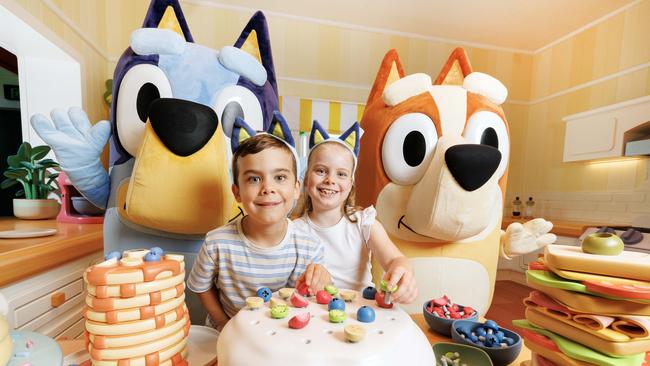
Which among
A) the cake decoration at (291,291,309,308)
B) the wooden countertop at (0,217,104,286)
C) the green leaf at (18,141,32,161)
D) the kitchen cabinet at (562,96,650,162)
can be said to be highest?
the kitchen cabinet at (562,96,650,162)

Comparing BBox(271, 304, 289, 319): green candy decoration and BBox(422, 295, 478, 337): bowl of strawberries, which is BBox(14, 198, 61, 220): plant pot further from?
BBox(422, 295, 478, 337): bowl of strawberries

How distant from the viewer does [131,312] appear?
0.46 meters

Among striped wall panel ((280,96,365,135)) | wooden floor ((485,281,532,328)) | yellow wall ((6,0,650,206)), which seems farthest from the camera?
striped wall panel ((280,96,365,135))

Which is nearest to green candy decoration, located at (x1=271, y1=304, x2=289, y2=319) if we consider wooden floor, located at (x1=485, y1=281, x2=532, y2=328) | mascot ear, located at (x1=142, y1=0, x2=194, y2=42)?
mascot ear, located at (x1=142, y1=0, x2=194, y2=42)

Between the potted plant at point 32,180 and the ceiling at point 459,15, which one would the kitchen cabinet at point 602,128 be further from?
the potted plant at point 32,180

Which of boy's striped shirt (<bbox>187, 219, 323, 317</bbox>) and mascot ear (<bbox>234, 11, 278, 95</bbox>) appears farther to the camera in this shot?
mascot ear (<bbox>234, 11, 278, 95</bbox>)

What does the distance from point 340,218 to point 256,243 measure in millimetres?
284

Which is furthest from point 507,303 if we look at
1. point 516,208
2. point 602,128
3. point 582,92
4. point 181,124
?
point 181,124

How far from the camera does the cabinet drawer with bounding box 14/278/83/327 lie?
856mm

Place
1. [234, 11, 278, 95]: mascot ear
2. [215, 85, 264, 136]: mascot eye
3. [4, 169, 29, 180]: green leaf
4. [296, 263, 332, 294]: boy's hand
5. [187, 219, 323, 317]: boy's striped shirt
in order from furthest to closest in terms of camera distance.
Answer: [4, 169, 29, 180]: green leaf
[234, 11, 278, 95]: mascot ear
[215, 85, 264, 136]: mascot eye
[187, 219, 323, 317]: boy's striped shirt
[296, 263, 332, 294]: boy's hand

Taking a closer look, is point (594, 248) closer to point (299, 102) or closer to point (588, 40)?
point (299, 102)

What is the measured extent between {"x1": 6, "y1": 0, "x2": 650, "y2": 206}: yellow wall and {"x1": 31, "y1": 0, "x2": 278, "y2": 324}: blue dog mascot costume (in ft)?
3.81

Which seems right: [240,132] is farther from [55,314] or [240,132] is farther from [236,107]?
[55,314]

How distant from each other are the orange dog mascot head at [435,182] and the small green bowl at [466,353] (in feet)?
1.01
